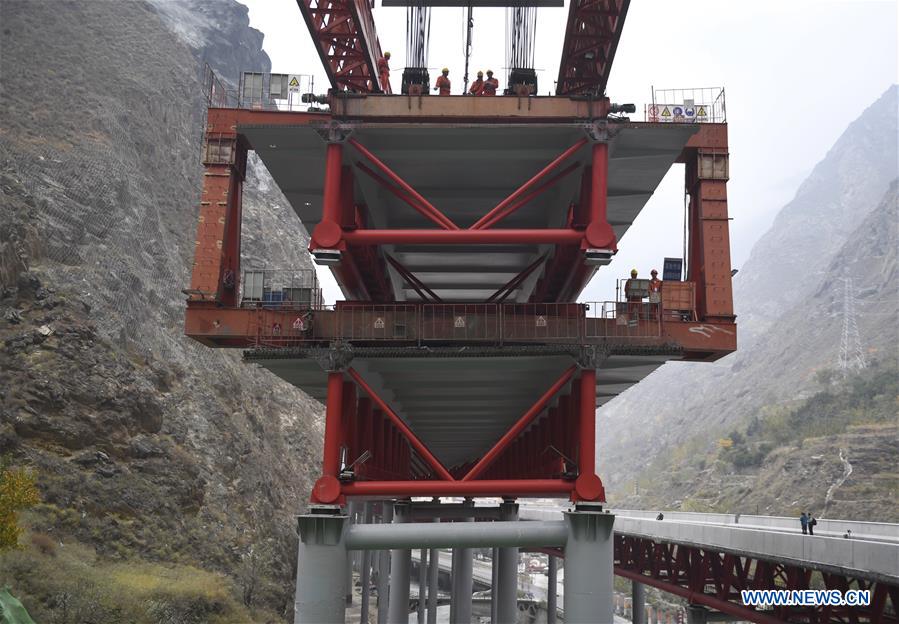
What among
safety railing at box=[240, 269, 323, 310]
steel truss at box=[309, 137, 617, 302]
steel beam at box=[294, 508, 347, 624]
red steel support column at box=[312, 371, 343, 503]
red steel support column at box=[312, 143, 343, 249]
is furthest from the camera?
safety railing at box=[240, 269, 323, 310]

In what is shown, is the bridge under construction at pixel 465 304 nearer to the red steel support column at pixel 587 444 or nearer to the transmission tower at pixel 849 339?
the red steel support column at pixel 587 444

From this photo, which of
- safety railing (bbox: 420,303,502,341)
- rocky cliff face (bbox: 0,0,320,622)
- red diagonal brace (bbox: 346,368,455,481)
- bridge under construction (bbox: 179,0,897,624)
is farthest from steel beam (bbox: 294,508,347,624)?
rocky cliff face (bbox: 0,0,320,622)

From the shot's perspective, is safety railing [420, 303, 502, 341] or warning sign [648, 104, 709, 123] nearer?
safety railing [420, 303, 502, 341]

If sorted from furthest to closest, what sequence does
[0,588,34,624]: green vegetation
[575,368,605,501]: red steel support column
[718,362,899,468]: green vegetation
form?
[718,362,899,468]: green vegetation < [575,368,605,501]: red steel support column < [0,588,34,624]: green vegetation

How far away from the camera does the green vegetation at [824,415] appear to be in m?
113

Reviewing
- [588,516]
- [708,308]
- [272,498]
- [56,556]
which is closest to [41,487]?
[56,556]

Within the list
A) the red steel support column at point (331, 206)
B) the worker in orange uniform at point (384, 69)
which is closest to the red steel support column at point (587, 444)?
the red steel support column at point (331, 206)

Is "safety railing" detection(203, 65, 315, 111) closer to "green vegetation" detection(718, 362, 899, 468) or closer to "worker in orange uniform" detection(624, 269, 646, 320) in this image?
"worker in orange uniform" detection(624, 269, 646, 320)

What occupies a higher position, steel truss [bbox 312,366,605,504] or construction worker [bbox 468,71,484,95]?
construction worker [bbox 468,71,484,95]

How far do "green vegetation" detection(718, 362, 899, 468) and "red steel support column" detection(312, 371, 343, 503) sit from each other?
10546 centimetres

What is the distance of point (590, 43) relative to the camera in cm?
2727

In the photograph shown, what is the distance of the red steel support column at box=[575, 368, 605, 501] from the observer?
831 inches

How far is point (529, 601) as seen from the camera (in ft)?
309

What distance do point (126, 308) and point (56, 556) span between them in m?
24.7
